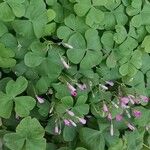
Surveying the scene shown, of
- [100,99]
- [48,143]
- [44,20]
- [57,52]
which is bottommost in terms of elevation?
[48,143]

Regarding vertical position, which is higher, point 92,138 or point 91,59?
point 91,59

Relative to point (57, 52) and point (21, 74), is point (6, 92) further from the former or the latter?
point (57, 52)

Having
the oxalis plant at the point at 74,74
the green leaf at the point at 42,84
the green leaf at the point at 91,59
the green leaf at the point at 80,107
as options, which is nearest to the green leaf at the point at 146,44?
the oxalis plant at the point at 74,74

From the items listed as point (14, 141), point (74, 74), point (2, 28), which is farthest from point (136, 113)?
point (2, 28)

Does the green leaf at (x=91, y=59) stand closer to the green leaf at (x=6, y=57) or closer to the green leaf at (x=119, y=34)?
the green leaf at (x=119, y=34)

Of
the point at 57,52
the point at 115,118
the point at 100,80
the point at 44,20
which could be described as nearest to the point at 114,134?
the point at 115,118

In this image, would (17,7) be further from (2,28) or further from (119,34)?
(119,34)

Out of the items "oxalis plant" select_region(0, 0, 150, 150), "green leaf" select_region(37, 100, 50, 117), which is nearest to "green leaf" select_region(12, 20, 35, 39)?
"oxalis plant" select_region(0, 0, 150, 150)
